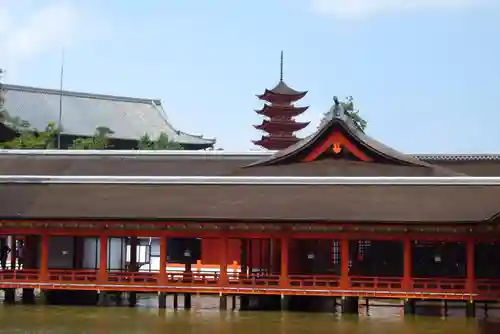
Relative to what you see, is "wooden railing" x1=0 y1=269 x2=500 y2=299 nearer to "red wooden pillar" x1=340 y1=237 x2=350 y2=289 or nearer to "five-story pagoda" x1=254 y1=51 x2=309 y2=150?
"red wooden pillar" x1=340 y1=237 x2=350 y2=289

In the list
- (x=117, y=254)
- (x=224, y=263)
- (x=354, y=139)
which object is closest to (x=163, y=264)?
(x=224, y=263)

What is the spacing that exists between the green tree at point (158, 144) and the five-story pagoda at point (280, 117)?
8.81 metres

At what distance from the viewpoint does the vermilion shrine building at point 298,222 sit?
31.7 m

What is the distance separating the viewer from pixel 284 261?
107 ft

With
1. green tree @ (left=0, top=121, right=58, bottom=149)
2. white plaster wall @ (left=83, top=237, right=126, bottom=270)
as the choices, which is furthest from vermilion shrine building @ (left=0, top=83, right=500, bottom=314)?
green tree @ (left=0, top=121, right=58, bottom=149)

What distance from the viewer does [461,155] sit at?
42.6 meters

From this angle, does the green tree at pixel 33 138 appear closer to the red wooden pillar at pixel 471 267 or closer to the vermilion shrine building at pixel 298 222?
the vermilion shrine building at pixel 298 222

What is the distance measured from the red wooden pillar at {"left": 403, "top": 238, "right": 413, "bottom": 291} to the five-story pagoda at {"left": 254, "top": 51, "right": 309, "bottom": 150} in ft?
142

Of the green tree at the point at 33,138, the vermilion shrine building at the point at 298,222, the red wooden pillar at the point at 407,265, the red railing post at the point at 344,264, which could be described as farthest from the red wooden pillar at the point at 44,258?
the green tree at the point at 33,138

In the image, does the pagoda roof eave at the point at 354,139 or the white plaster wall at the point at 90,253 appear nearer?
the pagoda roof eave at the point at 354,139

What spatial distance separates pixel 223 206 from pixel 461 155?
46.7 feet

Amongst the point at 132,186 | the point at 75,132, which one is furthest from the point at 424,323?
the point at 75,132

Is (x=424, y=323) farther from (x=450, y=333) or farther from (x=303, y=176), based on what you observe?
(x=303, y=176)

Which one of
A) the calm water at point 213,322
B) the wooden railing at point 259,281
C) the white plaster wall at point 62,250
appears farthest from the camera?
the white plaster wall at point 62,250
